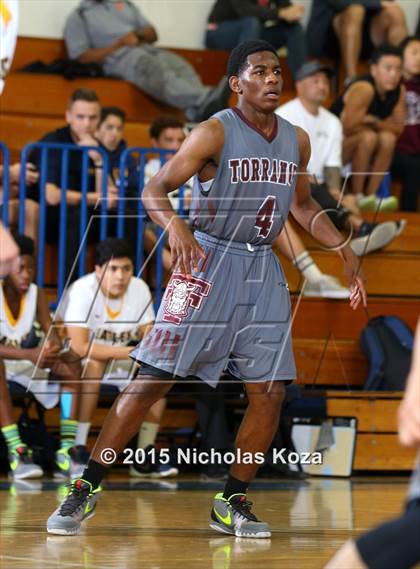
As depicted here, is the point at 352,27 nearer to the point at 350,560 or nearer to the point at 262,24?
the point at 262,24

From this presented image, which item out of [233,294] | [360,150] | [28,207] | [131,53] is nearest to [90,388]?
[28,207]

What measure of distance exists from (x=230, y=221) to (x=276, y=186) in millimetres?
237

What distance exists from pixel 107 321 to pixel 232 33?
4393mm

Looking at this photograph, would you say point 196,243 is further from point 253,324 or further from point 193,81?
point 193,81

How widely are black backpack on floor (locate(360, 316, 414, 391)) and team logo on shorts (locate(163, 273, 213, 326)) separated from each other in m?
3.08

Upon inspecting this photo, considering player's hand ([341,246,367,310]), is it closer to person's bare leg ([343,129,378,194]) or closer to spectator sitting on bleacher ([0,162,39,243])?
spectator sitting on bleacher ([0,162,39,243])

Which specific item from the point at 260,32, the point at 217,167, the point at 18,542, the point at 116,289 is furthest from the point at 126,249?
the point at 260,32

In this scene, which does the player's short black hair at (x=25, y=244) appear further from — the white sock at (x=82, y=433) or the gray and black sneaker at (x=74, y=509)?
the gray and black sneaker at (x=74, y=509)

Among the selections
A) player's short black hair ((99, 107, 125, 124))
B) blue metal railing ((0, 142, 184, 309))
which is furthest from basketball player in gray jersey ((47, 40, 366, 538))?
player's short black hair ((99, 107, 125, 124))

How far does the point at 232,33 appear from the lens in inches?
427

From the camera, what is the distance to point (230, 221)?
481 cm

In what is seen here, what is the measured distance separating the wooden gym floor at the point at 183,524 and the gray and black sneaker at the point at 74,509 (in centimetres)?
6

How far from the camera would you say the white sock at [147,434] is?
7.17 metres

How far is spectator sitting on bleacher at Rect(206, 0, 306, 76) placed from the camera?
10500mm
